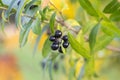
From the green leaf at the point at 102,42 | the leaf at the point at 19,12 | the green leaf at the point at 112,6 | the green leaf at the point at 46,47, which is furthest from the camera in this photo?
the green leaf at the point at 102,42

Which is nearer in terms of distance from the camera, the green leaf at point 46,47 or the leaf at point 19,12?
the leaf at point 19,12

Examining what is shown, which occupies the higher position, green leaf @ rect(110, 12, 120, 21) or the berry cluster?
green leaf @ rect(110, 12, 120, 21)

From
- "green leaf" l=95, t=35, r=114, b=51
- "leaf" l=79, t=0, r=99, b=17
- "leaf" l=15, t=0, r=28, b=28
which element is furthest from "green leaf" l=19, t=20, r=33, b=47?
"green leaf" l=95, t=35, r=114, b=51

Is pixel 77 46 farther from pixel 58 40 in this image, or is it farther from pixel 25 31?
pixel 25 31

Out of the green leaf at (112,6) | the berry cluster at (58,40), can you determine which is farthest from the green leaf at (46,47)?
the green leaf at (112,6)

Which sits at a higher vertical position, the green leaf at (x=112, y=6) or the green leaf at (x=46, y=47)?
the green leaf at (x=112, y=6)

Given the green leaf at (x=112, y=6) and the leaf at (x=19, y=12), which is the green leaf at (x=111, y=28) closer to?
the green leaf at (x=112, y=6)

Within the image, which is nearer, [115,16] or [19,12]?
[19,12]

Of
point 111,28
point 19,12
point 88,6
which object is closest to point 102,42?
point 111,28

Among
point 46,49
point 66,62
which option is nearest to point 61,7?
point 46,49

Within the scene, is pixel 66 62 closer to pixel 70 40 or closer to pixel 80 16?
pixel 80 16

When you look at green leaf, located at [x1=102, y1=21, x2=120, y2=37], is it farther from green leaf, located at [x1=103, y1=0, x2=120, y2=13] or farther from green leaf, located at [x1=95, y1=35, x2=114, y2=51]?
green leaf, located at [x1=95, y1=35, x2=114, y2=51]
